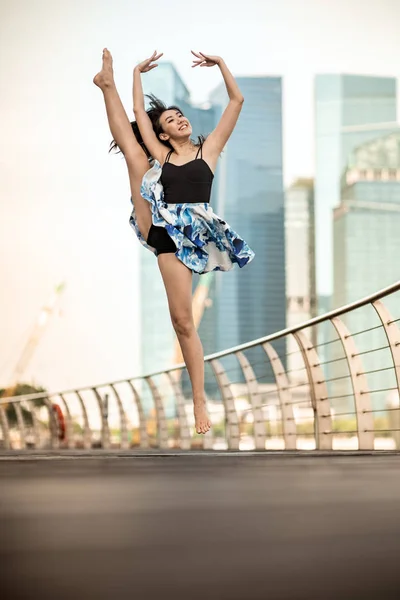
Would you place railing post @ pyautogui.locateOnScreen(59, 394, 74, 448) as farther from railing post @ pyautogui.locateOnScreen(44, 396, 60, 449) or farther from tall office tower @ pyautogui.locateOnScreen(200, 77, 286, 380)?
tall office tower @ pyautogui.locateOnScreen(200, 77, 286, 380)

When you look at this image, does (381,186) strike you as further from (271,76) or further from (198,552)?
(198,552)

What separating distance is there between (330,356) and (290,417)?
155 m

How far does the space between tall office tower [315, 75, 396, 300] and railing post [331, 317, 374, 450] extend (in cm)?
15769

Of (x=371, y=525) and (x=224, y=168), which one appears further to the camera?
(x=224, y=168)

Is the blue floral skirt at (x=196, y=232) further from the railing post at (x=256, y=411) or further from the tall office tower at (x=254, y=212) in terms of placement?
the tall office tower at (x=254, y=212)

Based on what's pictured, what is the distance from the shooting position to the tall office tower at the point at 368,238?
153500 millimetres

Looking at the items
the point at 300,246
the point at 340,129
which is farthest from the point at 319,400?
the point at 340,129

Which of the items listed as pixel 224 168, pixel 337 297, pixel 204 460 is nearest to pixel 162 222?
pixel 204 460

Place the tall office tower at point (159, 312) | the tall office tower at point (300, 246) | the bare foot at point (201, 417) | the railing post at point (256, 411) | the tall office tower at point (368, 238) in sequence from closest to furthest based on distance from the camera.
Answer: the bare foot at point (201, 417), the railing post at point (256, 411), the tall office tower at point (159, 312), the tall office tower at point (368, 238), the tall office tower at point (300, 246)

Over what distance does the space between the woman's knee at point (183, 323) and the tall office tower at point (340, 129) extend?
6235 inches

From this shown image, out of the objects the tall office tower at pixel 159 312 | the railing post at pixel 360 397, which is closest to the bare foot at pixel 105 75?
the railing post at pixel 360 397

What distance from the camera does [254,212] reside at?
16200 cm

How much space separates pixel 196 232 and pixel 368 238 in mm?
156892

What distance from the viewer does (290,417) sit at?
22.1 feet
